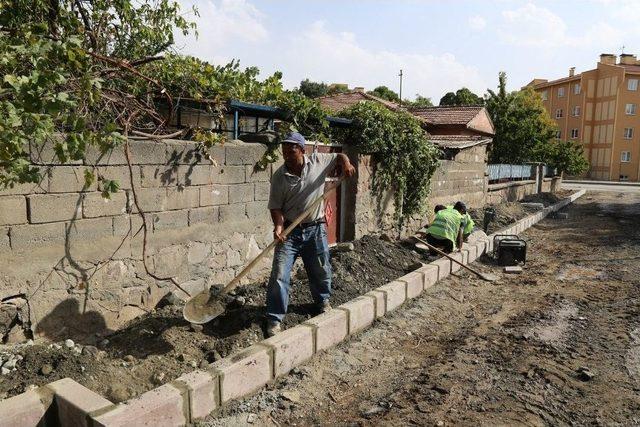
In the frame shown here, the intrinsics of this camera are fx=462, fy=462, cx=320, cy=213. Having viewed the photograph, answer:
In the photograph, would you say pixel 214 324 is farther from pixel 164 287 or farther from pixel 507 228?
pixel 507 228

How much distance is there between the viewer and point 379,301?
16.4 feet

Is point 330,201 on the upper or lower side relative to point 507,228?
upper

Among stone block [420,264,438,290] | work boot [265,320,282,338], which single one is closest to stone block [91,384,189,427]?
work boot [265,320,282,338]

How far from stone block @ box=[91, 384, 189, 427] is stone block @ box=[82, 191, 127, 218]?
1.68m

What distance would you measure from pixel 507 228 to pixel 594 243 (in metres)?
1.79

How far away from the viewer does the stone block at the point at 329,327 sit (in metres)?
4.07

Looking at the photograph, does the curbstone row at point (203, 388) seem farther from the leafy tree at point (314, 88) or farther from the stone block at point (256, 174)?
the leafy tree at point (314, 88)

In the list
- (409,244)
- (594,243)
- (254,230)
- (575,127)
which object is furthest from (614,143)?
(254,230)

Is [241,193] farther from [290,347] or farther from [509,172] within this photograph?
[509,172]

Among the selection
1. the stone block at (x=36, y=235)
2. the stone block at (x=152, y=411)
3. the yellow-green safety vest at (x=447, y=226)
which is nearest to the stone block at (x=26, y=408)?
the stone block at (x=152, y=411)

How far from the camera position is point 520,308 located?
5719 millimetres

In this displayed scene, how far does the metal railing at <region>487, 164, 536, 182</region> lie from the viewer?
51.3ft

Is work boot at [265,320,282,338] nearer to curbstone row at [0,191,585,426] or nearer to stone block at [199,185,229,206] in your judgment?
curbstone row at [0,191,585,426]

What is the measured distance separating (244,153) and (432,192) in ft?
18.7
